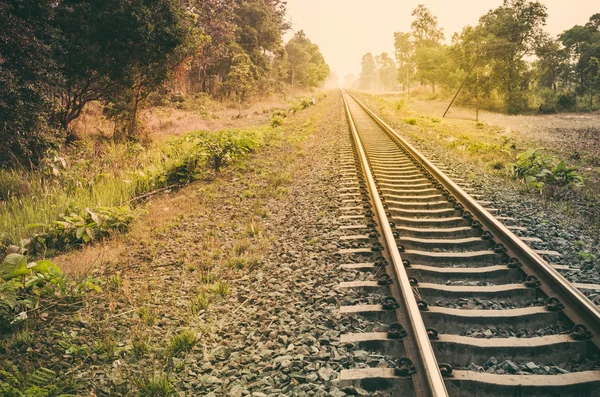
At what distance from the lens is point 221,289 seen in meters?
3.43

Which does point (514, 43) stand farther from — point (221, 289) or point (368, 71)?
point (368, 71)

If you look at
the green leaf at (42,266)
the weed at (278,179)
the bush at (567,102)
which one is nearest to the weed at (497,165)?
the weed at (278,179)

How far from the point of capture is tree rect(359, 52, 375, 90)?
147 meters

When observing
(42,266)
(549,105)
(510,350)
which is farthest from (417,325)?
(549,105)

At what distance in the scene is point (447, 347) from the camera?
2.32 m

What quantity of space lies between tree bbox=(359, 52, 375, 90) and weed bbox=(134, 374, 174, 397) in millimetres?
155979

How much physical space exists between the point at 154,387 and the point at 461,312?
91.5 inches

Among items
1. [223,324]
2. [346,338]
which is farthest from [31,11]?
[346,338]

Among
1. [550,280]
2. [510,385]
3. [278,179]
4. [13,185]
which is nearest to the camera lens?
[510,385]

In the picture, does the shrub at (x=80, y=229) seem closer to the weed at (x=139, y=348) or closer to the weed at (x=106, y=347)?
the weed at (x=106, y=347)

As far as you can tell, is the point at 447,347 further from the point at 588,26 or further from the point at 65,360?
the point at 588,26

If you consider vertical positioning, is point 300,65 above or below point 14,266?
above

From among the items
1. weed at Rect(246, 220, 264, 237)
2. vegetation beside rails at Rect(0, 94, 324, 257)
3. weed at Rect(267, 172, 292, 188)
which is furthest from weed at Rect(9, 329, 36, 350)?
weed at Rect(267, 172, 292, 188)

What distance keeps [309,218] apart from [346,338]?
8.72 ft
